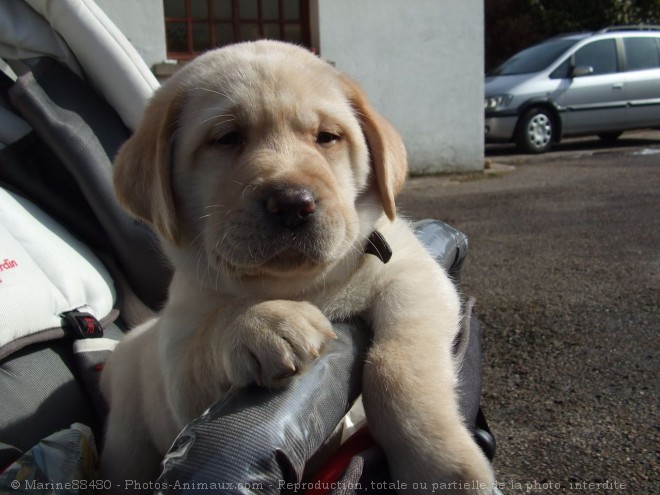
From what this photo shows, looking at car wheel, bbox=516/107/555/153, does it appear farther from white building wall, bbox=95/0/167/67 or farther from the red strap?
the red strap

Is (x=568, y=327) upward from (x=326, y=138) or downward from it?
downward

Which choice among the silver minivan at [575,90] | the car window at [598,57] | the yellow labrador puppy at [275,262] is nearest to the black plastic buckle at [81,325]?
the yellow labrador puppy at [275,262]

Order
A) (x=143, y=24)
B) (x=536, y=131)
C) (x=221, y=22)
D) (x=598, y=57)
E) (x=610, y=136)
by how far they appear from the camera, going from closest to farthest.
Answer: (x=143, y=24) < (x=221, y=22) < (x=536, y=131) < (x=598, y=57) < (x=610, y=136)

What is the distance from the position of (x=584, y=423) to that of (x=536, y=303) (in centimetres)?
167

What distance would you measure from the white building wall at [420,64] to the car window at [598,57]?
3145 millimetres

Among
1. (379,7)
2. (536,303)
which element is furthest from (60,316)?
(379,7)

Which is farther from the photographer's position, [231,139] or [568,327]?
[568,327]

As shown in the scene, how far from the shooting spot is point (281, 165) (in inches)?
70.0

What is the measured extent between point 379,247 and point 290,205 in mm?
370

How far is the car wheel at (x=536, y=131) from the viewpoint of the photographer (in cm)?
1211

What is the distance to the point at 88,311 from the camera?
2371mm

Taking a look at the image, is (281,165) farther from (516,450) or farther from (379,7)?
(379,7)

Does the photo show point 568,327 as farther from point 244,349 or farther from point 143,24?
point 143,24

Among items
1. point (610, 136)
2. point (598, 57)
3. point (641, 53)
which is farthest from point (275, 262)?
point (610, 136)
